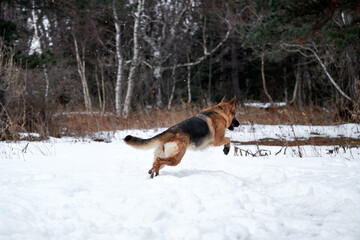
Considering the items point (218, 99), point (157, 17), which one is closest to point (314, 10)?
point (157, 17)

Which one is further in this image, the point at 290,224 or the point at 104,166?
the point at 104,166

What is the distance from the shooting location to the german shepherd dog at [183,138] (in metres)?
3.81

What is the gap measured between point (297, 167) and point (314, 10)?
653 centimetres

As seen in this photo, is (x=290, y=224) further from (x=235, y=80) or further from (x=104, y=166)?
(x=235, y=80)

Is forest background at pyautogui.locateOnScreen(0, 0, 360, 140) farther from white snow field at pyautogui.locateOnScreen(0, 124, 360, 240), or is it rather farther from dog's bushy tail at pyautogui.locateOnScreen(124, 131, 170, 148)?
dog's bushy tail at pyautogui.locateOnScreen(124, 131, 170, 148)

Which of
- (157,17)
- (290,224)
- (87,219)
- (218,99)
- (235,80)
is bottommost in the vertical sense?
(290,224)

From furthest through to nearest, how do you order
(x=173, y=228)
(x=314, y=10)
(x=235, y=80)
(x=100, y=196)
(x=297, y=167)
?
(x=235, y=80)
(x=314, y=10)
(x=297, y=167)
(x=100, y=196)
(x=173, y=228)

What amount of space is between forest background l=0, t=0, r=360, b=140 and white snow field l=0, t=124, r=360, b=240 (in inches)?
137

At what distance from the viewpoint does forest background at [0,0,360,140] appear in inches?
353

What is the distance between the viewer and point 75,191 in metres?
3.12

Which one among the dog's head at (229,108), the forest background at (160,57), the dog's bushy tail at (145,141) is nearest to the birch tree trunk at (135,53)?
the forest background at (160,57)

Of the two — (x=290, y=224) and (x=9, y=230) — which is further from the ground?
(x=9, y=230)

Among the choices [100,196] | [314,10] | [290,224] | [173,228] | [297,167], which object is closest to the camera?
[173,228]

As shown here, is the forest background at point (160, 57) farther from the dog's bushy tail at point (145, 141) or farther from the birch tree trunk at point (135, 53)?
the dog's bushy tail at point (145, 141)
